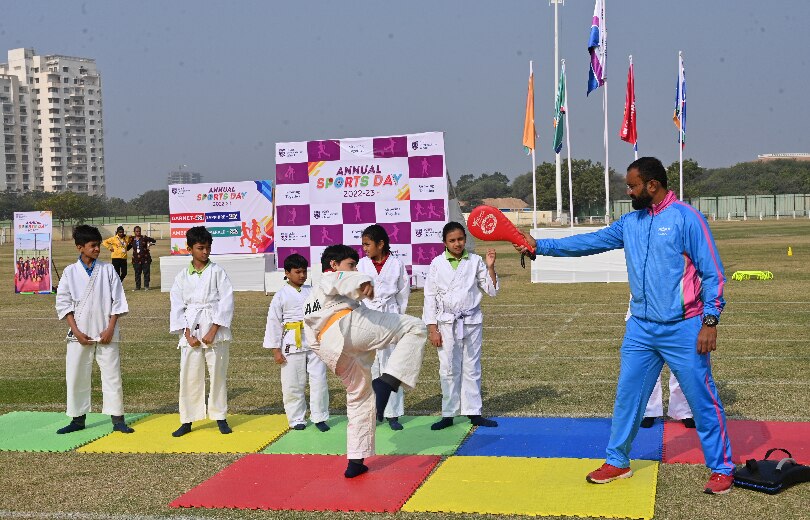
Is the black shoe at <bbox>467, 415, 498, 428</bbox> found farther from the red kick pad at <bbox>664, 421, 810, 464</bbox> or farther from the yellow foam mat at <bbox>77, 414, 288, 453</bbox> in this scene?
the yellow foam mat at <bbox>77, 414, 288, 453</bbox>

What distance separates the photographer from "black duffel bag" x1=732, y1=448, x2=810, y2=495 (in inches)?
235

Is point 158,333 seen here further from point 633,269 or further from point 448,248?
point 633,269

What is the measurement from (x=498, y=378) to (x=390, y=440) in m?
3.01

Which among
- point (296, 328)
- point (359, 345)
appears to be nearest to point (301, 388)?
point (296, 328)

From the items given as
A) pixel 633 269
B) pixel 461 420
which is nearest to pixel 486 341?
pixel 461 420

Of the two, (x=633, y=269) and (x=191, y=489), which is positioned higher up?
(x=633, y=269)

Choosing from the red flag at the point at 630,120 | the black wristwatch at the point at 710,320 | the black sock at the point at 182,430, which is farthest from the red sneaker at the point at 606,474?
the red flag at the point at 630,120

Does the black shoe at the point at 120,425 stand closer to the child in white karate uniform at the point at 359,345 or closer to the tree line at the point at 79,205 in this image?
the child in white karate uniform at the point at 359,345

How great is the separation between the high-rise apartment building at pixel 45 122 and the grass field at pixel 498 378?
144530mm

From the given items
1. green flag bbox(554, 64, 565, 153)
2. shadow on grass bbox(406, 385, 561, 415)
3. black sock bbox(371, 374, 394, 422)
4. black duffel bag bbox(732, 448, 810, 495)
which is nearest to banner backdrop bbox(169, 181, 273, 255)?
green flag bbox(554, 64, 565, 153)

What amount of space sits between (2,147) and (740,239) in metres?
136

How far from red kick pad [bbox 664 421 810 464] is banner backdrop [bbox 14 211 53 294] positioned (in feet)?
65.3

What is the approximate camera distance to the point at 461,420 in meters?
8.37

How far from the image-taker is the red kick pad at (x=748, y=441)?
6895 mm
